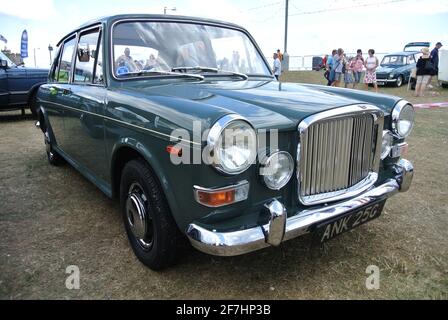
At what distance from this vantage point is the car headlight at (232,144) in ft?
6.21

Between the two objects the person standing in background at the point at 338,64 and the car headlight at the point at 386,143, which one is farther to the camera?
the person standing in background at the point at 338,64

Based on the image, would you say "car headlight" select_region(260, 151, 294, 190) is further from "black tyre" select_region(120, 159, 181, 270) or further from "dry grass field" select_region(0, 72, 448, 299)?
"black tyre" select_region(120, 159, 181, 270)

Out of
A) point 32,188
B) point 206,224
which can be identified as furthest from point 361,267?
point 32,188

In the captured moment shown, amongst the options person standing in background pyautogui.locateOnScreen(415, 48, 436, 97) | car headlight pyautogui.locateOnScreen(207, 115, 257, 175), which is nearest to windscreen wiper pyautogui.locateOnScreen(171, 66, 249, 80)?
car headlight pyautogui.locateOnScreen(207, 115, 257, 175)

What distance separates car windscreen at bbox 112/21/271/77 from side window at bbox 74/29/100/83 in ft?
1.15

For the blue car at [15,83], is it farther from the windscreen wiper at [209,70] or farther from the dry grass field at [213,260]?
the windscreen wiper at [209,70]

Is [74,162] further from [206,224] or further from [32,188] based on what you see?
[206,224]

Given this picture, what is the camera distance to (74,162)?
155 inches

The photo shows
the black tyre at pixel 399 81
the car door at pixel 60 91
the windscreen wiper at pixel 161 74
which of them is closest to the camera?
the windscreen wiper at pixel 161 74

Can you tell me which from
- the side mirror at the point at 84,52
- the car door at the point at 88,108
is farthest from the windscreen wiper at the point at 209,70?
the side mirror at the point at 84,52

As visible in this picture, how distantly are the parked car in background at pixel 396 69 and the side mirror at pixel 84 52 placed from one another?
16.0 meters

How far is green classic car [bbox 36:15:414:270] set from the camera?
2.00 m
